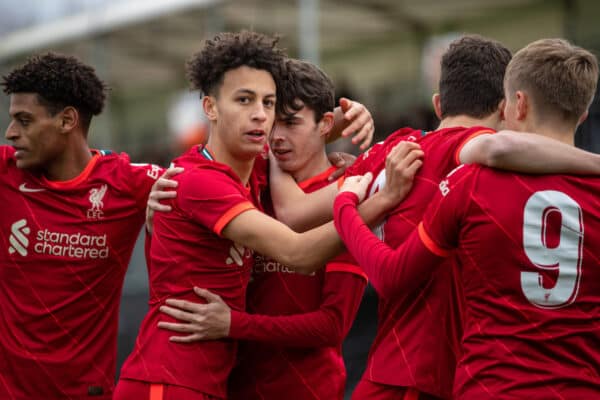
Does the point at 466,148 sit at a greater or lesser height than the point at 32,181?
greater

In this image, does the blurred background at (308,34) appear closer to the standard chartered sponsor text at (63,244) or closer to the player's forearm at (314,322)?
the standard chartered sponsor text at (63,244)

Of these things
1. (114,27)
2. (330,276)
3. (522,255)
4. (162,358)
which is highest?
(114,27)

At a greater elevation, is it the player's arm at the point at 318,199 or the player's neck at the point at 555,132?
the player's neck at the point at 555,132

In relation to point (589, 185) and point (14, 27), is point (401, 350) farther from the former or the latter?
point (14, 27)

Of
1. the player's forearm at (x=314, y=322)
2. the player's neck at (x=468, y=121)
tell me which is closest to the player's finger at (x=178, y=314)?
the player's forearm at (x=314, y=322)

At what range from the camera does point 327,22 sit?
17656mm

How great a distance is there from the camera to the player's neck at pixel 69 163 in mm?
4035

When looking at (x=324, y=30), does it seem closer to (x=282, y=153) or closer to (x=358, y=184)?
(x=282, y=153)

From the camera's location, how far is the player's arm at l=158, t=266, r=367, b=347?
10.5ft

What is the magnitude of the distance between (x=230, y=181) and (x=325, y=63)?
1835cm

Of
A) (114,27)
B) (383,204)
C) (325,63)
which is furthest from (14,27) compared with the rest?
(383,204)

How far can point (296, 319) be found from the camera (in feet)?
11.2

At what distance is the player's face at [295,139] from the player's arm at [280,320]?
22.3 inches

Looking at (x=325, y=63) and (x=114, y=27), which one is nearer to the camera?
(x=114, y=27)
